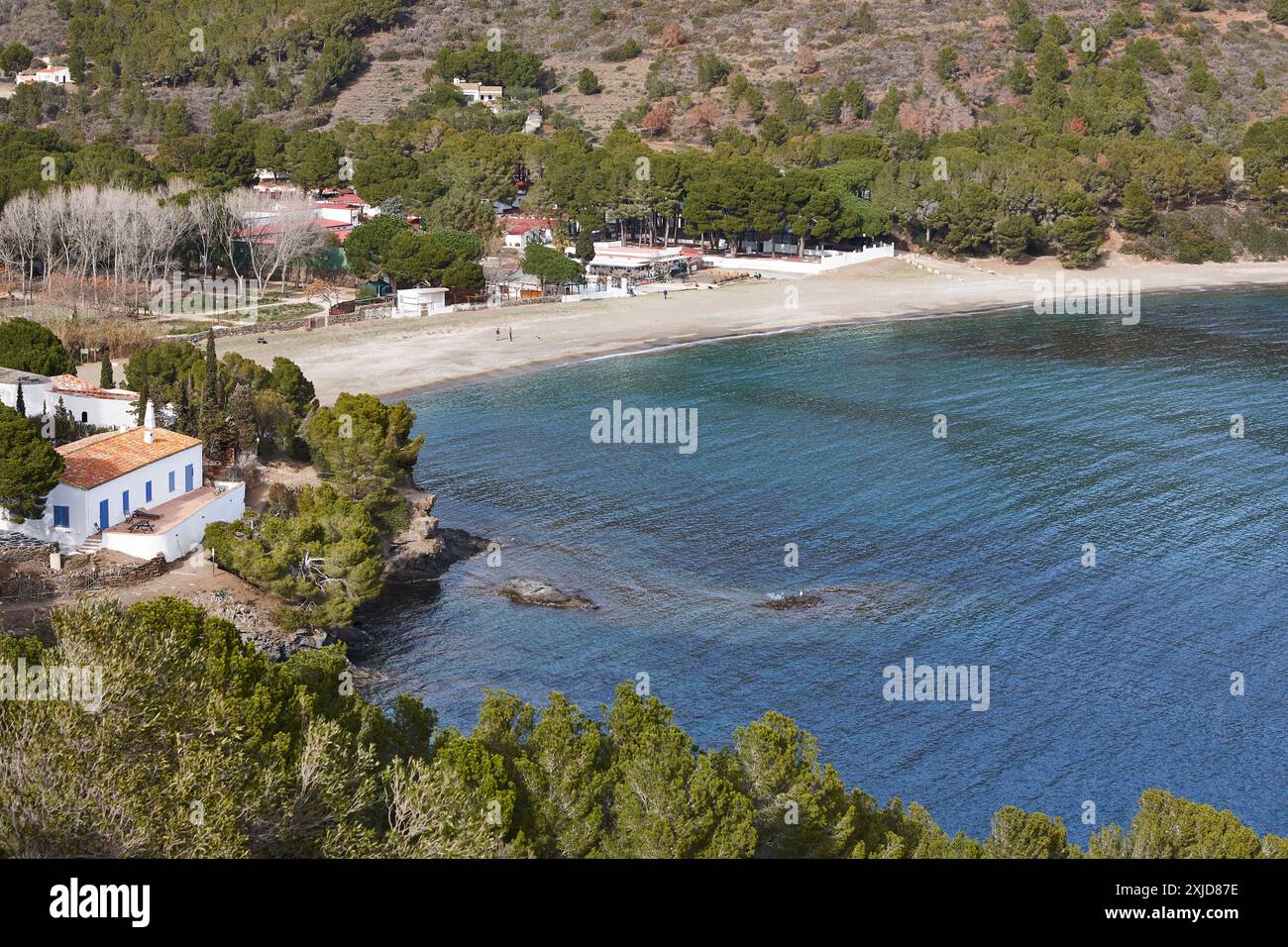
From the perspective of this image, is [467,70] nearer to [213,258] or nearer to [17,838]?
[213,258]

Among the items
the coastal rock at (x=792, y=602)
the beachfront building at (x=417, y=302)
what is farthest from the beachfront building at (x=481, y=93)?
the coastal rock at (x=792, y=602)

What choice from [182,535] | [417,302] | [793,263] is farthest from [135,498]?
[793,263]

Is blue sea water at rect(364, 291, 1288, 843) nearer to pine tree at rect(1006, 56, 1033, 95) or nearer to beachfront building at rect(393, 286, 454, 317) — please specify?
beachfront building at rect(393, 286, 454, 317)

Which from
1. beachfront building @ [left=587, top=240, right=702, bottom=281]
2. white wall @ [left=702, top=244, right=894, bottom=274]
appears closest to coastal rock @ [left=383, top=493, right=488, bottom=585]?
beachfront building @ [left=587, top=240, right=702, bottom=281]

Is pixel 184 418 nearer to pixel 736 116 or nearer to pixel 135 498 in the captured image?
pixel 135 498

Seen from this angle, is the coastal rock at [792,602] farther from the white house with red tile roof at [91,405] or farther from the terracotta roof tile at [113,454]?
the white house with red tile roof at [91,405]
